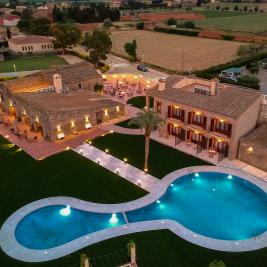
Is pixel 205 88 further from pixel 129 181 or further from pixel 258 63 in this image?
pixel 258 63

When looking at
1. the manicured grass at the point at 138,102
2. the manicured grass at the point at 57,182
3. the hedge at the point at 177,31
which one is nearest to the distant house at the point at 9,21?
the hedge at the point at 177,31

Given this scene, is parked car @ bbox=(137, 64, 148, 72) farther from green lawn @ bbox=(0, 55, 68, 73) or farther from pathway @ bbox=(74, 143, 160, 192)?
pathway @ bbox=(74, 143, 160, 192)

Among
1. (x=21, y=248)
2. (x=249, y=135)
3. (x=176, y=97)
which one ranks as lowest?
(x=21, y=248)

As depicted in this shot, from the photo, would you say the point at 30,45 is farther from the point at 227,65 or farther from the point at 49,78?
the point at 227,65

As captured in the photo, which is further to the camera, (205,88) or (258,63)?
(258,63)

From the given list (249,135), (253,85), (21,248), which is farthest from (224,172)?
(253,85)

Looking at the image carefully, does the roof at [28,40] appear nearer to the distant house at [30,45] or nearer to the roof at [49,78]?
the distant house at [30,45]

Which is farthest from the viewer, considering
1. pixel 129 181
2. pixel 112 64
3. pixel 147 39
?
pixel 147 39
